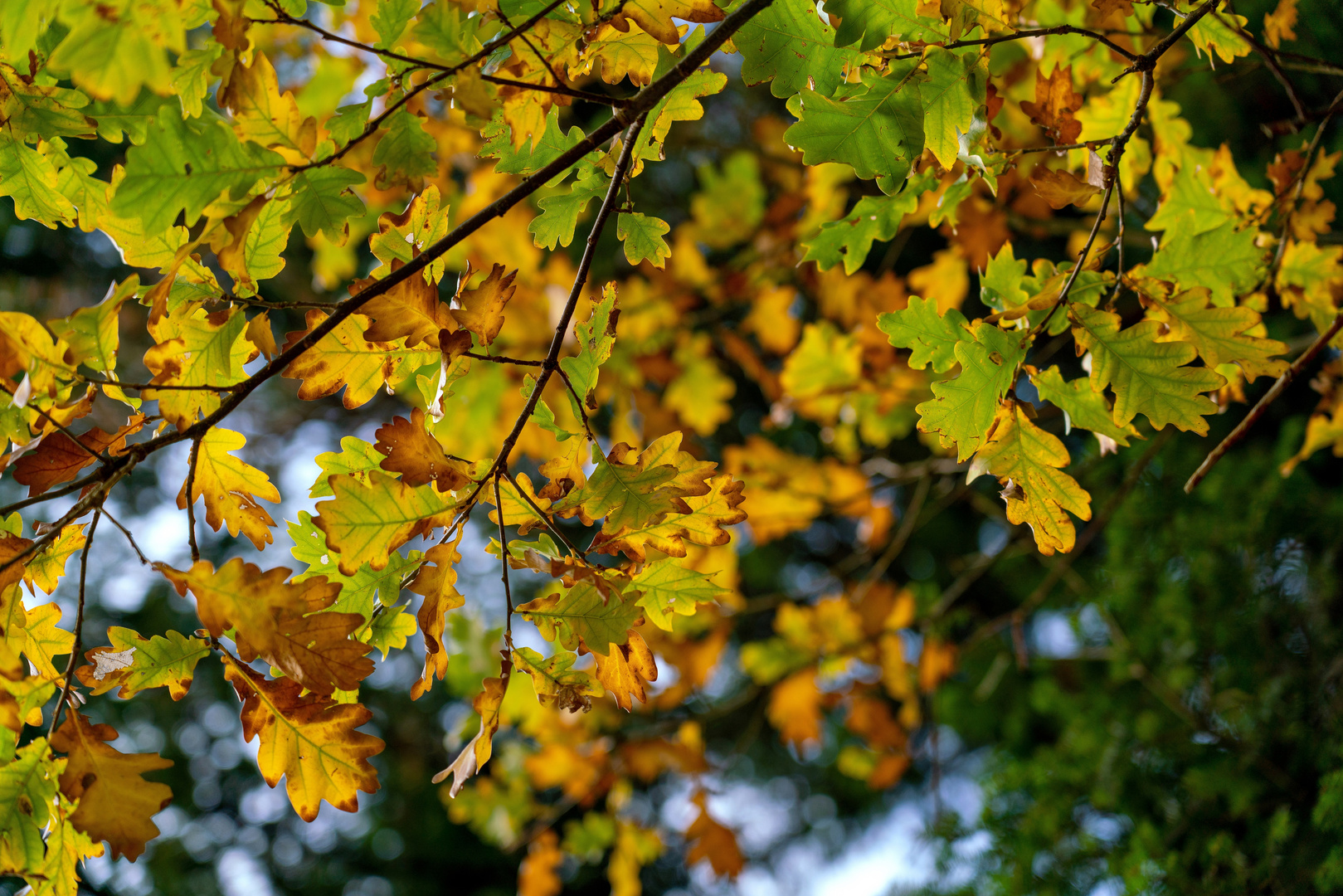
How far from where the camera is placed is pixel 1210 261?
108 centimetres

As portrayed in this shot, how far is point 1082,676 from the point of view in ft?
10.1

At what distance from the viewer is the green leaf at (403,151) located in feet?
2.94

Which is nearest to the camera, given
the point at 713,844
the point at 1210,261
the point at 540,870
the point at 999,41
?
the point at 999,41

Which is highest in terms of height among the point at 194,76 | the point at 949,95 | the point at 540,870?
the point at 194,76

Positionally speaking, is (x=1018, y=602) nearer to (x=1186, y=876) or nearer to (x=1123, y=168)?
(x=1186, y=876)

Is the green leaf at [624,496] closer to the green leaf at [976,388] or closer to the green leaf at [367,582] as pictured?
the green leaf at [367,582]

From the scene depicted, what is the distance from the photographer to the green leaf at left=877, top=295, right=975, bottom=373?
0.96 m

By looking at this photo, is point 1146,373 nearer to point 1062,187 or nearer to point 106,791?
point 1062,187

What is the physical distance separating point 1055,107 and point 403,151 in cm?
76

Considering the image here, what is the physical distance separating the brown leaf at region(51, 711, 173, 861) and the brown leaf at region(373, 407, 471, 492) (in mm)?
348

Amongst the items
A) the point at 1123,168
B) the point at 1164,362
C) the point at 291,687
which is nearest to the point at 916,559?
the point at 1123,168

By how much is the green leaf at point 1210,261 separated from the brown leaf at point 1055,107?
197 millimetres

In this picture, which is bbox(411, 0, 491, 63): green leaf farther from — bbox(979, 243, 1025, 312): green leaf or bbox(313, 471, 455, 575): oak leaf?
bbox(979, 243, 1025, 312): green leaf

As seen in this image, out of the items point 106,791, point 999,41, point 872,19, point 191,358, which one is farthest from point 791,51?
point 106,791
